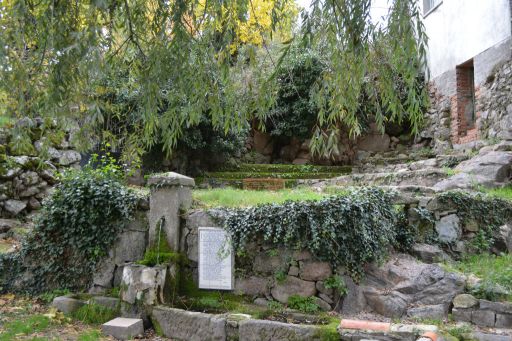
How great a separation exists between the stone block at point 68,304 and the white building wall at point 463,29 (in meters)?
9.44

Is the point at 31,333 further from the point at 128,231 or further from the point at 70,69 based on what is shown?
the point at 70,69

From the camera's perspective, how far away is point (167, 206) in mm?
5855

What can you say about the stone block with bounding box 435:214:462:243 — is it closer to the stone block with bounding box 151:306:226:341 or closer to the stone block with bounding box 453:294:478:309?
the stone block with bounding box 453:294:478:309

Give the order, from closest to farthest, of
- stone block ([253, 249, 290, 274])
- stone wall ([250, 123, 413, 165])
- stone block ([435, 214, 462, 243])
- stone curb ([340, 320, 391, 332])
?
stone curb ([340, 320, 391, 332])
stone block ([253, 249, 290, 274])
stone block ([435, 214, 462, 243])
stone wall ([250, 123, 413, 165])

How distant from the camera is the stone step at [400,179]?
8211 mm

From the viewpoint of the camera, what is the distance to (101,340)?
469 cm

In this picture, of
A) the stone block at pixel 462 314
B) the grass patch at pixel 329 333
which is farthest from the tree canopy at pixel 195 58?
the stone block at pixel 462 314

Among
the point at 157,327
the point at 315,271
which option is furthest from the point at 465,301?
the point at 157,327

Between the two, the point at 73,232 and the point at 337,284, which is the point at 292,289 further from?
the point at 73,232

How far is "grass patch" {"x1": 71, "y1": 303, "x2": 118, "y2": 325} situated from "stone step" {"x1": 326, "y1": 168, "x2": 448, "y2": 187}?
590cm

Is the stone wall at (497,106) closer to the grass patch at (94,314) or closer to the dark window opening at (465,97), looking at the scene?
the dark window opening at (465,97)

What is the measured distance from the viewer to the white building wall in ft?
30.8

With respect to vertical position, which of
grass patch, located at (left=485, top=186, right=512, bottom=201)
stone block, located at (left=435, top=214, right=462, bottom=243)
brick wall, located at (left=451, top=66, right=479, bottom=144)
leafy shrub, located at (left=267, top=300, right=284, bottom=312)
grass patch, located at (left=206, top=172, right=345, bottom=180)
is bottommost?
leafy shrub, located at (left=267, top=300, right=284, bottom=312)

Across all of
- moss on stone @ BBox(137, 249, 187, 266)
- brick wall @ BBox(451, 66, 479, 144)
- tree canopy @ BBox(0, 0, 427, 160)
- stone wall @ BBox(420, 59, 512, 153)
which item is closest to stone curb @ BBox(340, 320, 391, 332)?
tree canopy @ BBox(0, 0, 427, 160)
